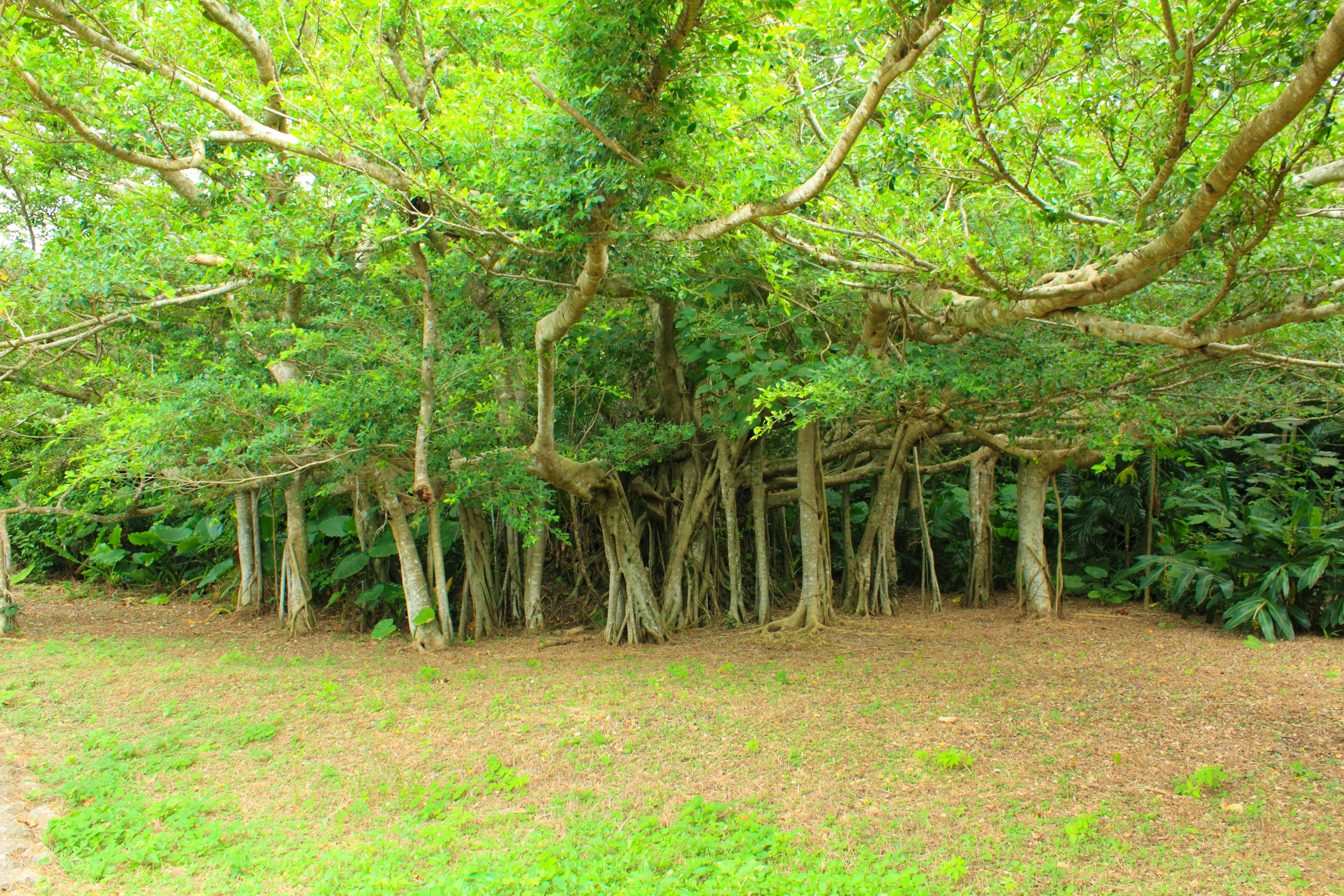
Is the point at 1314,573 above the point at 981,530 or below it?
below

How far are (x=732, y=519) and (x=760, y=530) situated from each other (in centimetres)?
43

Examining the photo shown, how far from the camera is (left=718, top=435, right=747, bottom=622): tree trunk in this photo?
8.49 metres

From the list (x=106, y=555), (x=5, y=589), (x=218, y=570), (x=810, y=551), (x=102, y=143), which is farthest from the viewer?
(x=106, y=555)

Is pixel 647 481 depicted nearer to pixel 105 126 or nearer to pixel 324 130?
pixel 324 130

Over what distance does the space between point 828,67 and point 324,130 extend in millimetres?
4145

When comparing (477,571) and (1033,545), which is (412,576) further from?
(1033,545)

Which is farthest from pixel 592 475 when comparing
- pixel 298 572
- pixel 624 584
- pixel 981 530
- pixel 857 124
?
pixel 981 530

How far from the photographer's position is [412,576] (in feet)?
25.7

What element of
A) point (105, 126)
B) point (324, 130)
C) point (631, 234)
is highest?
point (105, 126)

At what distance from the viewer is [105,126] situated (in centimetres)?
657

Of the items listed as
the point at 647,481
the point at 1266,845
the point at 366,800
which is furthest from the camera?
the point at 647,481

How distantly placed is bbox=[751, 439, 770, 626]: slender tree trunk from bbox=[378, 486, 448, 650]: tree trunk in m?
3.19

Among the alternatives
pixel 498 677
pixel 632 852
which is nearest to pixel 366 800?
pixel 632 852

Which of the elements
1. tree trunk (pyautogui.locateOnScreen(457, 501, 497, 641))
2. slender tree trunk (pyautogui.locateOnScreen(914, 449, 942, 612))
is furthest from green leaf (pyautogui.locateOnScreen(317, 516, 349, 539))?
slender tree trunk (pyautogui.locateOnScreen(914, 449, 942, 612))
